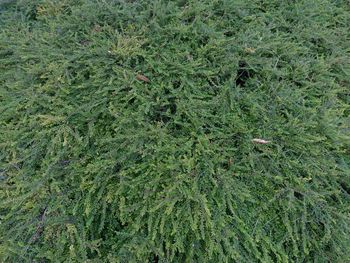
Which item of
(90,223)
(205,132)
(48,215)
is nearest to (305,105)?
(205,132)

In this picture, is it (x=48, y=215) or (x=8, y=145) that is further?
(x=8, y=145)

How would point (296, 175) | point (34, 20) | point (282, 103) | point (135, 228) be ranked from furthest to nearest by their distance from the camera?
point (34, 20)
point (282, 103)
point (296, 175)
point (135, 228)

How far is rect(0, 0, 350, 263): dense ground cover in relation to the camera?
67.9 inches

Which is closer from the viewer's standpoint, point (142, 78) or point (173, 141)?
point (173, 141)

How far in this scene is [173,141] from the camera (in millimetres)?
1803

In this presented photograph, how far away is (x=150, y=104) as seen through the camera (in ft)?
6.18

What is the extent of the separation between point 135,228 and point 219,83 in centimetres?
90

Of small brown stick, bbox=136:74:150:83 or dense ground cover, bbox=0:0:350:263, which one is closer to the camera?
dense ground cover, bbox=0:0:350:263

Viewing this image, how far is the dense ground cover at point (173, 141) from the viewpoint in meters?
1.72

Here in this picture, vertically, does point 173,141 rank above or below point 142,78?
below

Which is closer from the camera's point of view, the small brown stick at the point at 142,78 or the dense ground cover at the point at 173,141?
the dense ground cover at the point at 173,141

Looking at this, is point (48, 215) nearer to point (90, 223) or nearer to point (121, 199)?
point (90, 223)

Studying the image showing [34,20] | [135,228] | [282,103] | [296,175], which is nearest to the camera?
[135,228]

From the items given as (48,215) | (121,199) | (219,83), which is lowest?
(48,215)
